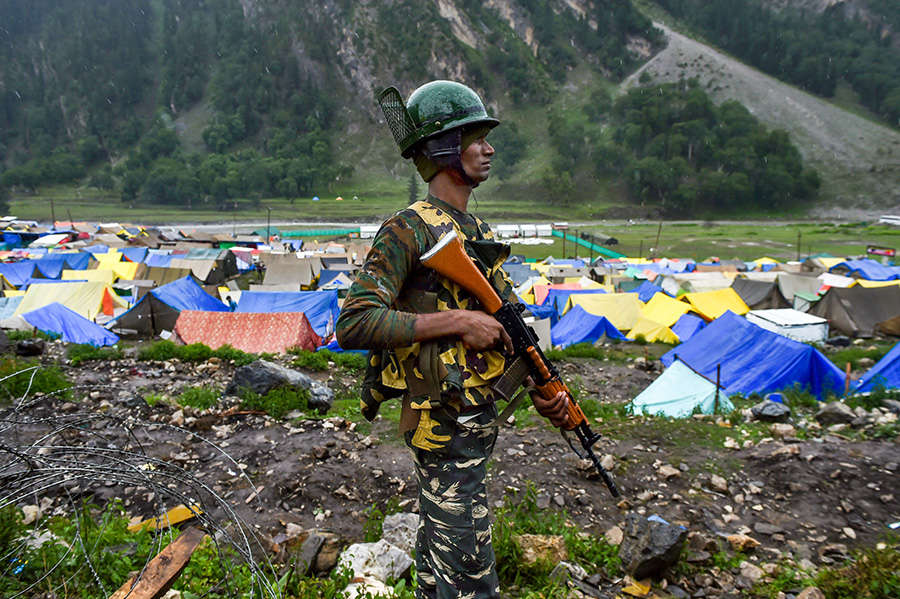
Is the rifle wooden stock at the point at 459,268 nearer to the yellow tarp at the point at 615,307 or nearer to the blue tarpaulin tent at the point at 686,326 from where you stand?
the blue tarpaulin tent at the point at 686,326

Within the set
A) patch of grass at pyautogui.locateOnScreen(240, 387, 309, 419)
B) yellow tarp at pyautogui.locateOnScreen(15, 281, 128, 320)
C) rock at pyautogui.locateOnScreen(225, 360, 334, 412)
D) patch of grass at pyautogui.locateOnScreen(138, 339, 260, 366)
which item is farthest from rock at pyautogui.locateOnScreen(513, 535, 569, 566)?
yellow tarp at pyautogui.locateOnScreen(15, 281, 128, 320)

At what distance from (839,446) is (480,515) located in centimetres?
467

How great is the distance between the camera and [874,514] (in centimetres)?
396

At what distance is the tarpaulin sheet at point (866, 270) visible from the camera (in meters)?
25.8

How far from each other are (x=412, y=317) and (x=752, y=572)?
291 centimetres

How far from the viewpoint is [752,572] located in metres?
3.29

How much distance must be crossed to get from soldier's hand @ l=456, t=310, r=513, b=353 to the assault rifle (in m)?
0.11

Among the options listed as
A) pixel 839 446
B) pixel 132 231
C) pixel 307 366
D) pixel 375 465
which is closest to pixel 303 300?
pixel 307 366

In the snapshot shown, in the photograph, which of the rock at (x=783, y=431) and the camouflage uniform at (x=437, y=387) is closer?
the camouflage uniform at (x=437, y=387)

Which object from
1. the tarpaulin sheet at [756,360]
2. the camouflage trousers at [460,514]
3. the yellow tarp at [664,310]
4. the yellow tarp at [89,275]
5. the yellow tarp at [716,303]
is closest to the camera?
the camouflage trousers at [460,514]

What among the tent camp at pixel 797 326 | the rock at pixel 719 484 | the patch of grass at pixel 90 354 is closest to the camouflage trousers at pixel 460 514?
the rock at pixel 719 484

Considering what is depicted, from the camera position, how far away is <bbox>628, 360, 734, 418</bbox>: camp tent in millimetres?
8062

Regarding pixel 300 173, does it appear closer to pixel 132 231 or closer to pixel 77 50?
pixel 132 231

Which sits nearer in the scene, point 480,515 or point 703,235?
point 480,515
